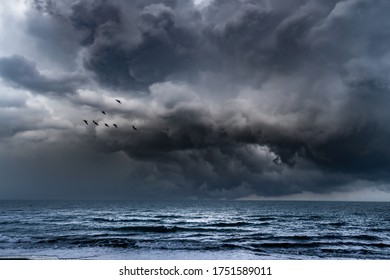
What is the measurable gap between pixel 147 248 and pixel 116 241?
13.7 feet

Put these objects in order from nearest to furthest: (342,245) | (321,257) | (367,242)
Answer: (321,257)
(342,245)
(367,242)

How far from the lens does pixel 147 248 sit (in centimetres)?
2506

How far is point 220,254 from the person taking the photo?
22.3 metres

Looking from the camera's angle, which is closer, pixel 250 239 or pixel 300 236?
pixel 250 239

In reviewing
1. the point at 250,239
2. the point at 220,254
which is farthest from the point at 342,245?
the point at 220,254

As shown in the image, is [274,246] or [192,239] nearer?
[274,246]
